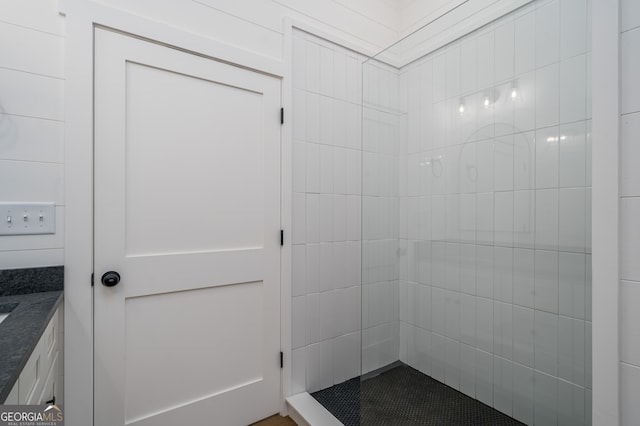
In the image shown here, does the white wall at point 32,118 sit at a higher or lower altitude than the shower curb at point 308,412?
higher

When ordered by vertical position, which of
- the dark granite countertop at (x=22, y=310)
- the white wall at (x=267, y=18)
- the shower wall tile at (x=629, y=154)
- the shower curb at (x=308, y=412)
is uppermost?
the white wall at (x=267, y=18)

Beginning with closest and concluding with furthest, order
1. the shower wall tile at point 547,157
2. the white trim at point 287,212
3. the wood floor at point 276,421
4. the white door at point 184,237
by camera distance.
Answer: the shower wall tile at point 547,157, the white door at point 184,237, the wood floor at point 276,421, the white trim at point 287,212

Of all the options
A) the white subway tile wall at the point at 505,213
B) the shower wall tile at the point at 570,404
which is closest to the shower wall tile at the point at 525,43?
the white subway tile wall at the point at 505,213

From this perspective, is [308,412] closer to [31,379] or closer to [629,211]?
[31,379]

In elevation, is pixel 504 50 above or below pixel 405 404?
above

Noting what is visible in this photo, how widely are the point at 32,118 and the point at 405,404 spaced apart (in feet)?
6.79

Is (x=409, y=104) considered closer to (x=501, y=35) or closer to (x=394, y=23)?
(x=501, y=35)

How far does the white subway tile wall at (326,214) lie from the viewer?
72.3 inches

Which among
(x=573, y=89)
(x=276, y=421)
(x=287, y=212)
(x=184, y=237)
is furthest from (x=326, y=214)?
(x=573, y=89)

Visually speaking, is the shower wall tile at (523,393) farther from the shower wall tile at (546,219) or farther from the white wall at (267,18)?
the white wall at (267,18)

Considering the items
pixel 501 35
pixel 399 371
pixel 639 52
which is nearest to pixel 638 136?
pixel 639 52

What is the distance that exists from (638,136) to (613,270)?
1.30 feet

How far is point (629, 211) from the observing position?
0.92 meters

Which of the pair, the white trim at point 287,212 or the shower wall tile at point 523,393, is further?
the white trim at point 287,212
